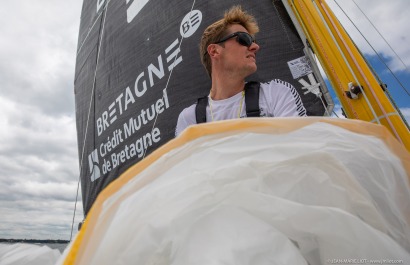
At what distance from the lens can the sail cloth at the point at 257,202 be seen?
12.5 inches

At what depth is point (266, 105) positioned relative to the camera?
103 cm

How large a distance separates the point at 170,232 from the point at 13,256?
0.43m

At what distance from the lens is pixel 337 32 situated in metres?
1.08

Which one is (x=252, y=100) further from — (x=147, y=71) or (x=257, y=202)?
(x=147, y=71)

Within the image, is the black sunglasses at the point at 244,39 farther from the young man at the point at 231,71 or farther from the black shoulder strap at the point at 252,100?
the black shoulder strap at the point at 252,100

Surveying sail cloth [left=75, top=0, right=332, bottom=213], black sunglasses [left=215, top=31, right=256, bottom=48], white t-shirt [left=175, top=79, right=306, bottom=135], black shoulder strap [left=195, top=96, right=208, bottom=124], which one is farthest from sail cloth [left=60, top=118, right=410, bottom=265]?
sail cloth [left=75, top=0, right=332, bottom=213]

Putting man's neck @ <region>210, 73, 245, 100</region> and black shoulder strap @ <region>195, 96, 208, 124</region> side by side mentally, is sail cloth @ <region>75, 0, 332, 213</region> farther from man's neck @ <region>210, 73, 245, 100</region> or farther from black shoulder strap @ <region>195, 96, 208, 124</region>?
black shoulder strap @ <region>195, 96, 208, 124</region>

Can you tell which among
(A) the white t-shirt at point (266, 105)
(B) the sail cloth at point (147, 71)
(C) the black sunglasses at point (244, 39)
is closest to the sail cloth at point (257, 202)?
(A) the white t-shirt at point (266, 105)

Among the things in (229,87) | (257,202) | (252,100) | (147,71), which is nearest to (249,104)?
(252,100)

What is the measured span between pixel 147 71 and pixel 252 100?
4.33 ft

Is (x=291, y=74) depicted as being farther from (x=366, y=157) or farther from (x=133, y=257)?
(x=133, y=257)

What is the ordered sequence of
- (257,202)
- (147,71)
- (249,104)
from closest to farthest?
1. (257,202)
2. (249,104)
3. (147,71)

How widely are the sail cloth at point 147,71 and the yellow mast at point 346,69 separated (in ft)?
0.71

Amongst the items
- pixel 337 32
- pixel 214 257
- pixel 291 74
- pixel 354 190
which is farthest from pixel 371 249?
pixel 291 74
